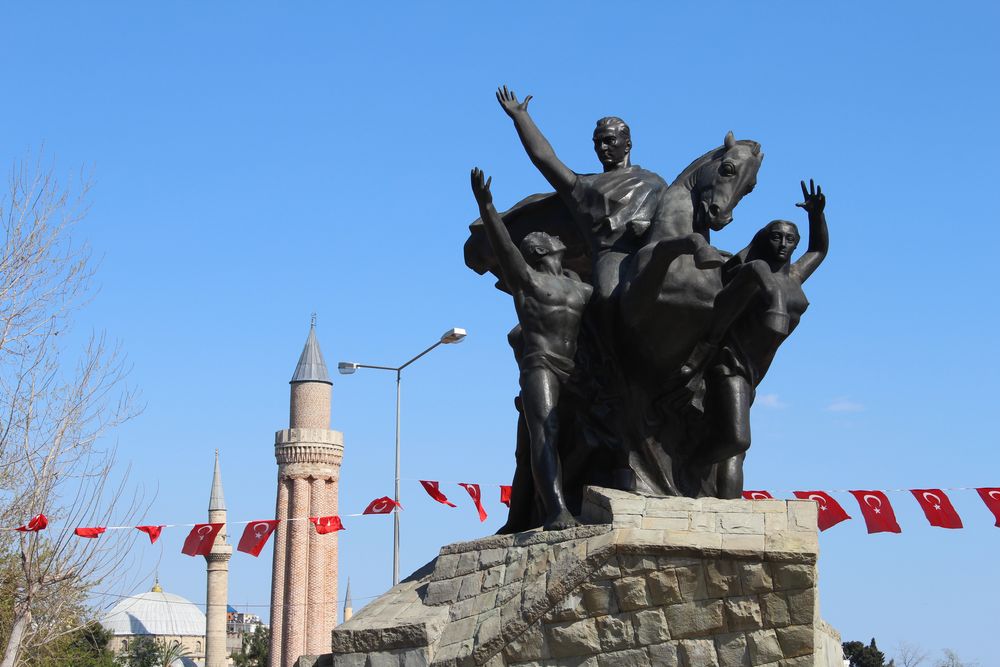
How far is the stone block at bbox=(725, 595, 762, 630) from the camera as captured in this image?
7.70 metres

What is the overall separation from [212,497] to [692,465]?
222ft

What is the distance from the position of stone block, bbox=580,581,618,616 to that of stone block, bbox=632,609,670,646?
148 millimetres

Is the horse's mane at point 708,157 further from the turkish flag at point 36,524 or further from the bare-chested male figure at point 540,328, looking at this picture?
the turkish flag at point 36,524

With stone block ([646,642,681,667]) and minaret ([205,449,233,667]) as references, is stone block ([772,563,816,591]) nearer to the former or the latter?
stone block ([646,642,681,667])

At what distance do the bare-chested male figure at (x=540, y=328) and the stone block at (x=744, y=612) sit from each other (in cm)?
183

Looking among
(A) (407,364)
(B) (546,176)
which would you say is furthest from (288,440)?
(B) (546,176)

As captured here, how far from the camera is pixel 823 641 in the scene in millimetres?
9078

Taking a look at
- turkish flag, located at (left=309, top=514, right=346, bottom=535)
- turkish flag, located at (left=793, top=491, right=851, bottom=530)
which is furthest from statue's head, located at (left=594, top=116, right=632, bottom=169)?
turkish flag, located at (left=309, top=514, right=346, bottom=535)

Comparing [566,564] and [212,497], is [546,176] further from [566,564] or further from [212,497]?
[212,497]

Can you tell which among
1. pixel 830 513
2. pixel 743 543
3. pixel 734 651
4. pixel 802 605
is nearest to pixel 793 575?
pixel 802 605

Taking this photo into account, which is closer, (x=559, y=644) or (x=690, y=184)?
(x=559, y=644)

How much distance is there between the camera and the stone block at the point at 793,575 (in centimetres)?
765

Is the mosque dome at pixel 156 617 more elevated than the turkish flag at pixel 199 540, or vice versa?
the mosque dome at pixel 156 617

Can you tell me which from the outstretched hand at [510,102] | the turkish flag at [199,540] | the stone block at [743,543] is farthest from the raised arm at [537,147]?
the turkish flag at [199,540]
